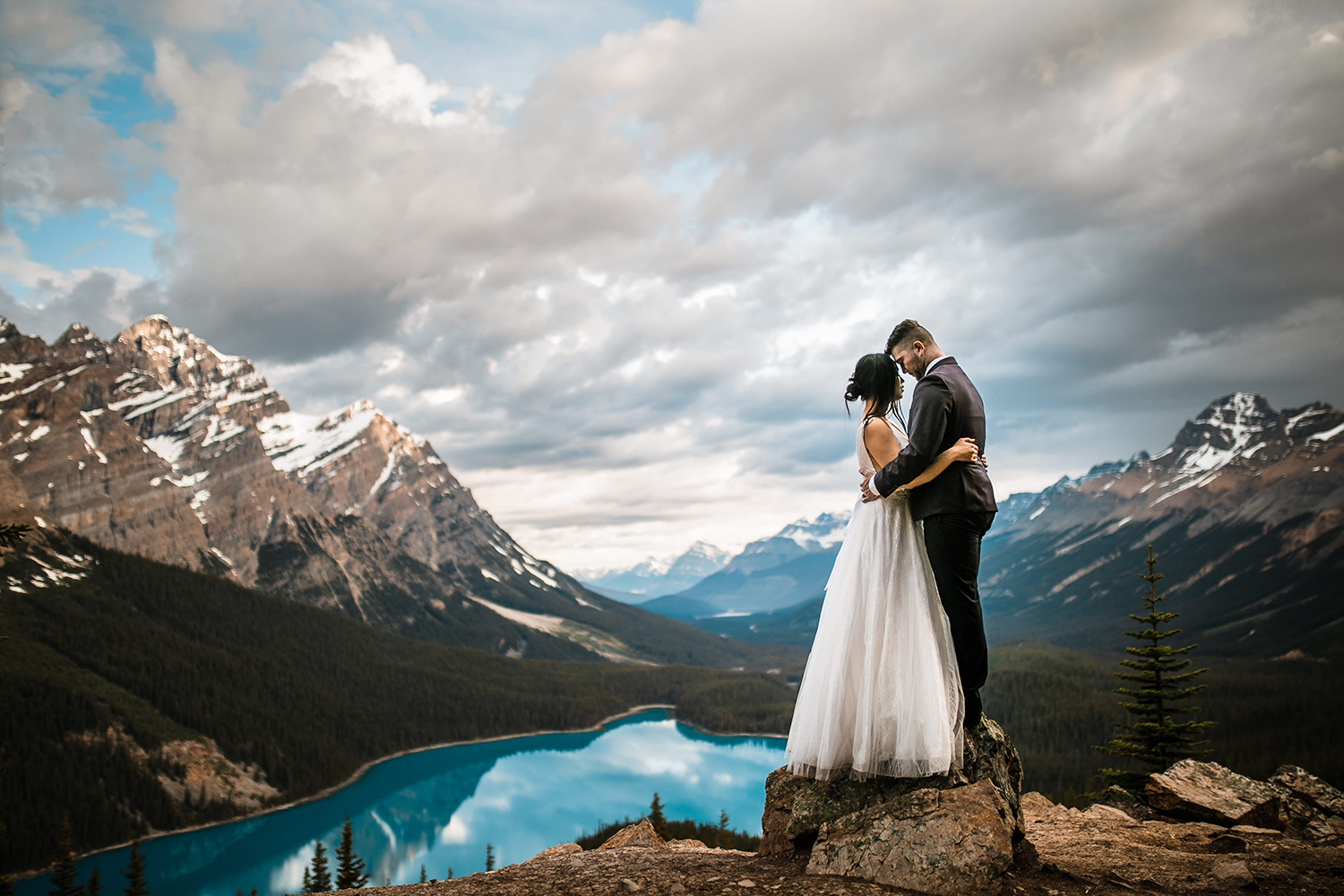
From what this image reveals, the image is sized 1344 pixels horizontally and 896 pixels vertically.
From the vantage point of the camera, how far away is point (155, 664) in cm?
13825

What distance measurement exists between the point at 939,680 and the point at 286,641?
200 meters

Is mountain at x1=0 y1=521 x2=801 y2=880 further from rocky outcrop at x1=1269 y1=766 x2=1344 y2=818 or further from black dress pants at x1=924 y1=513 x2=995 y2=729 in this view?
rocky outcrop at x1=1269 y1=766 x2=1344 y2=818

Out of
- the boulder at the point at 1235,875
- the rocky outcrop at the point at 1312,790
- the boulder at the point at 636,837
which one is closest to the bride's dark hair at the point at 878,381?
the boulder at the point at 1235,875

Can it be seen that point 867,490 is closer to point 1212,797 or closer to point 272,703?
point 1212,797

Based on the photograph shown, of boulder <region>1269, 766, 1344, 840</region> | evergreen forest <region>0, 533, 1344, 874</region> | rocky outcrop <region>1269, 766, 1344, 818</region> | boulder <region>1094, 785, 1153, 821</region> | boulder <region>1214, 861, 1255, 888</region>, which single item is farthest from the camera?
evergreen forest <region>0, 533, 1344, 874</region>

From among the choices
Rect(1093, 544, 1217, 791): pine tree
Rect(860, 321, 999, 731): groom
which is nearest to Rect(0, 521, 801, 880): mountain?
Rect(1093, 544, 1217, 791): pine tree

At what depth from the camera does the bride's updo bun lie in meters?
7.91

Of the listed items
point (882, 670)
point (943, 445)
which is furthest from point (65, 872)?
point (943, 445)

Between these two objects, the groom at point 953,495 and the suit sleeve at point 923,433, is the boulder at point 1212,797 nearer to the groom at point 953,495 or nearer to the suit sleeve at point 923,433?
the groom at point 953,495

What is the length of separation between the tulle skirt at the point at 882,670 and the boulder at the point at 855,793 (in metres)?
0.17

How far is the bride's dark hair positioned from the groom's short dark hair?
0.72 ft

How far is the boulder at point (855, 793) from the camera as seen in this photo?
7.25m

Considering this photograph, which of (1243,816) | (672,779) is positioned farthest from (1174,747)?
(672,779)

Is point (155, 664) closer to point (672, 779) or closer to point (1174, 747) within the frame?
point (672, 779)
